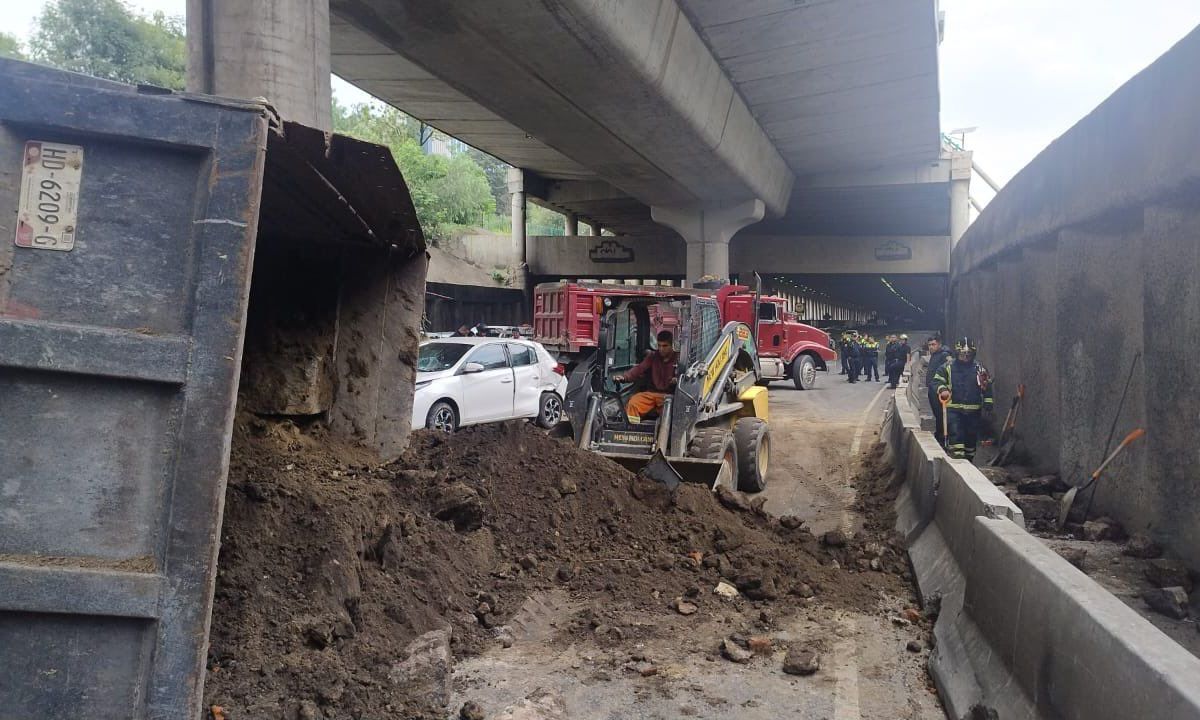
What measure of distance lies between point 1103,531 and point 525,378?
30.9ft

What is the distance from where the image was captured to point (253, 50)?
30.5 ft

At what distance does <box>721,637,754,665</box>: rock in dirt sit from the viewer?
17.4ft

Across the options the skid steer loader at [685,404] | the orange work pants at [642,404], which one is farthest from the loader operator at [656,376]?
the skid steer loader at [685,404]

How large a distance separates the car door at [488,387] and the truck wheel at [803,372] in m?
12.0

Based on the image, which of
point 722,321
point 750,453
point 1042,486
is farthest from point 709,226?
point 1042,486

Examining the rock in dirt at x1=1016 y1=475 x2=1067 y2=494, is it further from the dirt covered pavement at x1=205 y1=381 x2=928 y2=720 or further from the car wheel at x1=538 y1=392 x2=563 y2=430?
the car wheel at x1=538 y1=392 x2=563 y2=430

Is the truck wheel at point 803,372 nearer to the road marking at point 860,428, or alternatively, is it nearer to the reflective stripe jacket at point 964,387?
the road marking at point 860,428

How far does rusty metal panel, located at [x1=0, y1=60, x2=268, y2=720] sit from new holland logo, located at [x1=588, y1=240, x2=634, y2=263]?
3323cm

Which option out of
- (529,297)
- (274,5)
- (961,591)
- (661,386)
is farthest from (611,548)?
(529,297)

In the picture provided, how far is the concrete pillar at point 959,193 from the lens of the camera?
2761 centimetres

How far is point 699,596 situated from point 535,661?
1638 millimetres

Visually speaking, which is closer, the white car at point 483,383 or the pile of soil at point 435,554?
the pile of soil at point 435,554

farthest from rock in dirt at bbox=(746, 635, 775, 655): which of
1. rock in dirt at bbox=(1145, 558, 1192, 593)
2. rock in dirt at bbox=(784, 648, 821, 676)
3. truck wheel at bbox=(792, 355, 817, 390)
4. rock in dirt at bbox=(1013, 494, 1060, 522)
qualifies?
truck wheel at bbox=(792, 355, 817, 390)

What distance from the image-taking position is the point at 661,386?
11.0m
